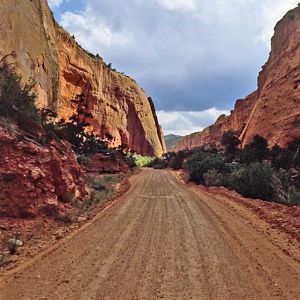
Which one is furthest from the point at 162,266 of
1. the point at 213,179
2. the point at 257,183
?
the point at 213,179

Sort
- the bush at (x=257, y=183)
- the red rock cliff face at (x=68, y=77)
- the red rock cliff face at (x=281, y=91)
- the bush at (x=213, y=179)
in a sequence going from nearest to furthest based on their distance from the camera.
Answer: the bush at (x=257, y=183)
the bush at (x=213, y=179)
the red rock cliff face at (x=68, y=77)
the red rock cliff face at (x=281, y=91)

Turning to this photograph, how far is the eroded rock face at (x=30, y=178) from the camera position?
32.9 ft

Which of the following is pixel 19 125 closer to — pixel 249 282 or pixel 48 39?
pixel 249 282

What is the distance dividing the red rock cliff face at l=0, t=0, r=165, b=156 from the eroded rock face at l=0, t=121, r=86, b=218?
465 centimetres

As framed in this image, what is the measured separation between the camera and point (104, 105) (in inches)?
2340

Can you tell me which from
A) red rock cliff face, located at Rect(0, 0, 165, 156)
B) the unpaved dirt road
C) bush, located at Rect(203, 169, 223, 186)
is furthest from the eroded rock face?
bush, located at Rect(203, 169, 223, 186)

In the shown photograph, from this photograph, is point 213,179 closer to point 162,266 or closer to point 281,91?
point 162,266

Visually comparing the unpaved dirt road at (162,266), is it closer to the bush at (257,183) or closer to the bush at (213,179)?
the bush at (257,183)

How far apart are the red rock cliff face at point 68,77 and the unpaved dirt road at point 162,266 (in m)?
9.42

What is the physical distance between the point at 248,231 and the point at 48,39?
35153 mm

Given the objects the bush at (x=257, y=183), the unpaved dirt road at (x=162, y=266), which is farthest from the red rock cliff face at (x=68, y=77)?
the bush at (x=257, y=183)

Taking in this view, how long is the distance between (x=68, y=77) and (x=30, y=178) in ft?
134

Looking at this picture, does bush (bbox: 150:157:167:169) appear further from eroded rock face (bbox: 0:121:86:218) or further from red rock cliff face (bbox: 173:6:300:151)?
eroded rock face (bbox: 0:121:86:218)

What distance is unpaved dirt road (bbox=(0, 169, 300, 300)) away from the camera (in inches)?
212
